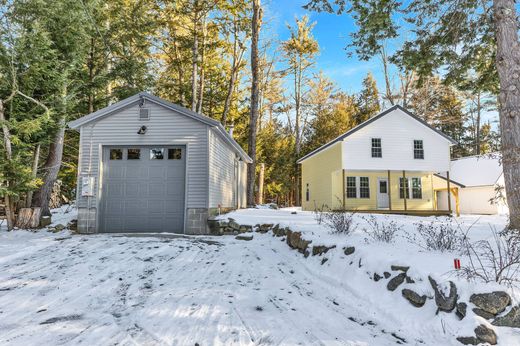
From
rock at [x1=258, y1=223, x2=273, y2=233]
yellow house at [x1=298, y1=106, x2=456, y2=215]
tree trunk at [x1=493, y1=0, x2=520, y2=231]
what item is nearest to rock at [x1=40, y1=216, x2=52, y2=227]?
rock at [x1=258, y1=223, x2=273, y2=233]

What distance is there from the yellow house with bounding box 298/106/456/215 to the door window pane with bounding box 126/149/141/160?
9.52 metres

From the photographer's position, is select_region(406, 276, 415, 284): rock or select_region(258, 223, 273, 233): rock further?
select_region(258, 223, 273, 233): rock

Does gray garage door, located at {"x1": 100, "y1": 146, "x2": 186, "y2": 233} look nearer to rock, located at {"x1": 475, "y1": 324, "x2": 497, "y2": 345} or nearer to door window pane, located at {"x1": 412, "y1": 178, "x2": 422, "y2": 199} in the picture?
rock, located at {"x1": 475, "y1": 324, "x2": 497, "y2": 345}

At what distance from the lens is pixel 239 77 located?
925 inches

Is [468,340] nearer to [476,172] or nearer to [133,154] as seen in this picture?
[133,154]

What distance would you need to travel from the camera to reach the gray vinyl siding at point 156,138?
384 inches

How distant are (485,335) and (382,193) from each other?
16738 millimetres

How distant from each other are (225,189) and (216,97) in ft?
35.8

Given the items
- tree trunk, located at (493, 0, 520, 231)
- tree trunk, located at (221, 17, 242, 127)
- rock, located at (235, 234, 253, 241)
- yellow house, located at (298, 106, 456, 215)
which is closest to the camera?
tree trunk, located at (493, 0, 520, 231)

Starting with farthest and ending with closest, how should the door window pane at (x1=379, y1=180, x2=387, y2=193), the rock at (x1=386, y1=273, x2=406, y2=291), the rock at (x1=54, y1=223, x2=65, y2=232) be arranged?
the door window pane at (x1=379, y1=180, x2=387, y2=193)
the rock at (x1=54, y1=223, x2=65, y2=232)
the rock at (x1=386, y1=273, x2=406, y2=291)

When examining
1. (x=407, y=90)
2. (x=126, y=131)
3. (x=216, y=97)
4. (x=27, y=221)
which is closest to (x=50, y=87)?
(x=126, y=131)

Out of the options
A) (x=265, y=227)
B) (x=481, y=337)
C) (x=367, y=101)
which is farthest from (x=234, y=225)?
(x=367, y=101)

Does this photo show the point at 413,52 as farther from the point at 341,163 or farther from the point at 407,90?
the point at 407,90

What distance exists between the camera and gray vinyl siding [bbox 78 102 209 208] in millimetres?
9750
